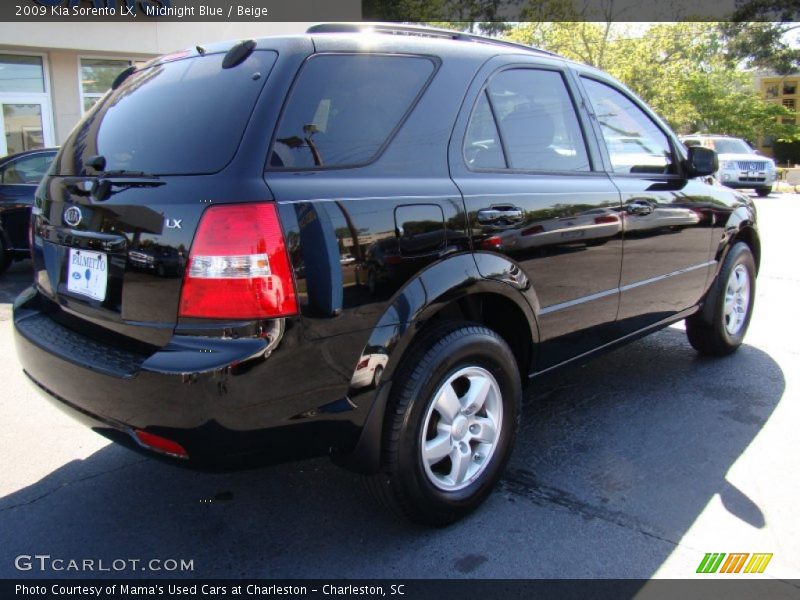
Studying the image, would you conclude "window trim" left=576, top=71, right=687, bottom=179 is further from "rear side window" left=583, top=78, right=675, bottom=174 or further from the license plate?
the license plate

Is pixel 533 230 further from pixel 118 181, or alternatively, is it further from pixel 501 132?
pixel 118 181

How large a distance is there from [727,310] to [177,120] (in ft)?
12.8

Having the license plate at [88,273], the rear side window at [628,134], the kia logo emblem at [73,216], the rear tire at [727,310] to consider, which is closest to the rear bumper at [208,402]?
the license plate at [88,273]

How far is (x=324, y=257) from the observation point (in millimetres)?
2229

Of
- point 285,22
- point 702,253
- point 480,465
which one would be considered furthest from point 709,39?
point 480,465

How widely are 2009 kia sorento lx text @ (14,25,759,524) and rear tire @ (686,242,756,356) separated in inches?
66.2

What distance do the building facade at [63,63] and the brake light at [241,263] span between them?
13.1 m

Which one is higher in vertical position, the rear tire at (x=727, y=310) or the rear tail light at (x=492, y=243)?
the rear tail light at (x=492, y=243)

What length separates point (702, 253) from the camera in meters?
4.30

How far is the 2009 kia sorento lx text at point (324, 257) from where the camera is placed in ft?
7.04

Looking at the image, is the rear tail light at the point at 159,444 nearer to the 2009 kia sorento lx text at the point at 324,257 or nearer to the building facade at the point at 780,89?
the 2009 kia sorento lx text at the point at 324,257

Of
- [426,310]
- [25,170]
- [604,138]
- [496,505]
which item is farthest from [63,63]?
[496,505]

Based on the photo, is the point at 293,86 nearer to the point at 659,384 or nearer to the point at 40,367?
the point at 40,367

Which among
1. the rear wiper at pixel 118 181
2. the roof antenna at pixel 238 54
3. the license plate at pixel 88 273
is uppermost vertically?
the roof antenna at pixel 238 54
